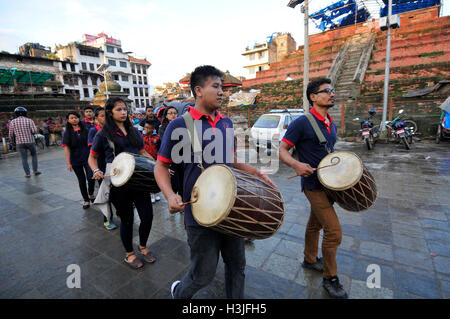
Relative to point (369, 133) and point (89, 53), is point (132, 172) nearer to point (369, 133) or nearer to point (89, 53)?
point (369, 133)

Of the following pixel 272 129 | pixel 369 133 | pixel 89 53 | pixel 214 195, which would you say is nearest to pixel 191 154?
pixel 214 195

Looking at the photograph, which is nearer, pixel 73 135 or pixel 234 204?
pixel 234 204

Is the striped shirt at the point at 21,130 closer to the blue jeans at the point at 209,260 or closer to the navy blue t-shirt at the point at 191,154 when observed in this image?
the navy blue t-shirt at the point at 191,154

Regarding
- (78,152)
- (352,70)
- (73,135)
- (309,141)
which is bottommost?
(78,152)

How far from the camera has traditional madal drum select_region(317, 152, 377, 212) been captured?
2.02 m

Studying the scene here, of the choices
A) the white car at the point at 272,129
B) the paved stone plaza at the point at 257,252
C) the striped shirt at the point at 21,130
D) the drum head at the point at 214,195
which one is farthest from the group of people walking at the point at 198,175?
the white car at the point at 272,129

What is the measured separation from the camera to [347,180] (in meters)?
2.02

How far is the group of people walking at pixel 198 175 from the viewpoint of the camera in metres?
1.73

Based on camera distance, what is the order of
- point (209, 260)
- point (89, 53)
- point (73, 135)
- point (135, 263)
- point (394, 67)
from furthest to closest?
point (89, 53), point (394, 67), point (73, 135), point (135, 263), point (209, 260)

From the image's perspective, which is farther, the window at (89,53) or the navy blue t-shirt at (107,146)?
the window at (89,53)

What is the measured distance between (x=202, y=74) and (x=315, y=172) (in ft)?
4.46

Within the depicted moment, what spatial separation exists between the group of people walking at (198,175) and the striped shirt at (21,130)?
17.7ft

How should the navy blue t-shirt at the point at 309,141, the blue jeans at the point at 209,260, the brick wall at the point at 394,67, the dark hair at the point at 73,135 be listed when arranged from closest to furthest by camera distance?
the blue jeans at the point at 209,260
the navy blue t-shirt at the point at 309,141
the dark hair at the point at 73,135
the brick wall at the point at 394,67

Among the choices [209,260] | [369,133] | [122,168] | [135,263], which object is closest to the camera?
[209,260]
